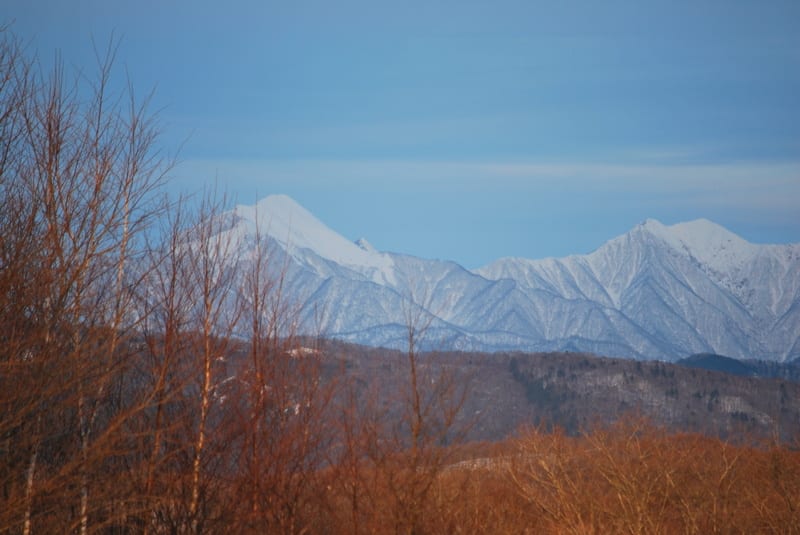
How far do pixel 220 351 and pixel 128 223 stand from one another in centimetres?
287

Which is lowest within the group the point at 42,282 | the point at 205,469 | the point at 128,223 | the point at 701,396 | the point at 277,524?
the point at 701,396

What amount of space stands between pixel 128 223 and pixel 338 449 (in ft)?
44.7

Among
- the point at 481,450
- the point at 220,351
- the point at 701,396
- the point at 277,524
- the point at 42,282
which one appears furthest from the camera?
the point at 701,396

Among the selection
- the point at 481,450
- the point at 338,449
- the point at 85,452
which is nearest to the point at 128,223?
the point at 85,452

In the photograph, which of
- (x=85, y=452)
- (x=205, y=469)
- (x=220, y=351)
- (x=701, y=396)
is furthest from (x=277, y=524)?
(x=701, y=396)

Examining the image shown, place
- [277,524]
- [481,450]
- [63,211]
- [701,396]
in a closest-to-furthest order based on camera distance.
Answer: [63,211] < [277,524] < [481,450] < [701,396]

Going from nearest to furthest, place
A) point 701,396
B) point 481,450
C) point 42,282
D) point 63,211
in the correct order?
point 42,282, point 63,211, point 481,450, point 701,396

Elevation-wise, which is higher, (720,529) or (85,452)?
(85,452)

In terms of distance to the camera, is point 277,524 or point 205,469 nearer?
point 205,469

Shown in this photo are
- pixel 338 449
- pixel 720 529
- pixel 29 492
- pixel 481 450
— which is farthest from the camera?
pixel 481 450

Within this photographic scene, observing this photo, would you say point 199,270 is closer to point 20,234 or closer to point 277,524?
point 20,234

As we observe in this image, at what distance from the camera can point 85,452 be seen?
11.8m

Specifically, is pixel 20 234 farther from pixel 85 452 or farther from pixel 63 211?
pixel 85 452

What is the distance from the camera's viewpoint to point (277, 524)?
18219mm
